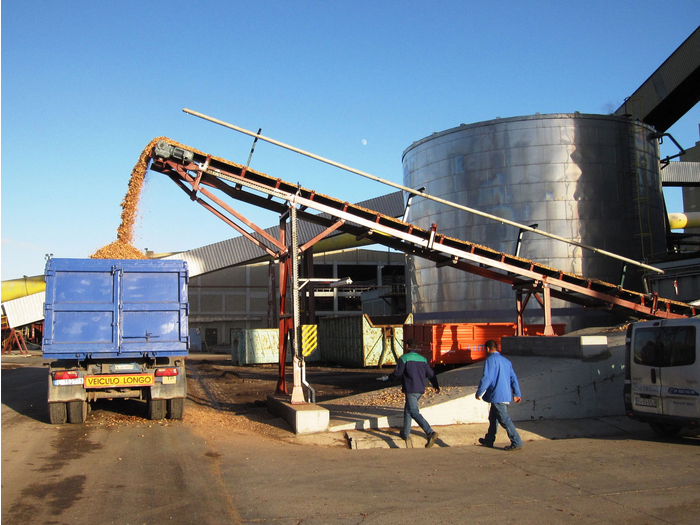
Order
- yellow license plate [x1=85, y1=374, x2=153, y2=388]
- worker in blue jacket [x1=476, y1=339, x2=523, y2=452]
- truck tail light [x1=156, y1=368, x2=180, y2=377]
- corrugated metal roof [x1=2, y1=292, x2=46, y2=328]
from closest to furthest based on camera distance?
1. worker in blue jacket [x1=476, y1=339, x2=523, y2=452]
2. yellow license plate [x1=85, y1=374, x2=153, y2=388]
3. truck tail light [x1=156, y1=368, x2=180, y2=377]
4. corrugated metal roof [x1=2, y1=292, x2=46, y2=328]

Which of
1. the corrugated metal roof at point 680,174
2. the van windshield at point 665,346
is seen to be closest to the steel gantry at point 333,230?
the van windshield at point 665,346

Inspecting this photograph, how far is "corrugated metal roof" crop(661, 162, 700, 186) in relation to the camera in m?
34.5

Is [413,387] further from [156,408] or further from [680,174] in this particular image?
[680,174]

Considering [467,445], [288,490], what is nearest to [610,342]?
[467,445]

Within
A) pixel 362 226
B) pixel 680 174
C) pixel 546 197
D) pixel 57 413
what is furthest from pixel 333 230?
pixel 680 174

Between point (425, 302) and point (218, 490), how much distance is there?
1977 cm

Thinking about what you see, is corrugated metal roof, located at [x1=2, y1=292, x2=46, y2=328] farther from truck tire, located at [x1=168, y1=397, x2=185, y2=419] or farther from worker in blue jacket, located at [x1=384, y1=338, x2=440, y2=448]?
worker in blue jacket, located at [x1=384, y1=338, x2=440, y2=448]

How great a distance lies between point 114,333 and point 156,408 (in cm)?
168

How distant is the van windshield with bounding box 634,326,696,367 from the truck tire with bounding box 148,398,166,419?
8456 millimetres

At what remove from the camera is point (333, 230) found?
1356cm

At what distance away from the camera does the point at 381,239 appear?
575 inches

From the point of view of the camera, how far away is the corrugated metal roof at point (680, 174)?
113 ft

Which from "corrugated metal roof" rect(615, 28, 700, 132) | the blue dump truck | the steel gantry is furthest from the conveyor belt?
"corrugated metal roof" rect(615, 28, 700, 132)

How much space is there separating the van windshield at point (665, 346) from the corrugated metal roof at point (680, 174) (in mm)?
28883
